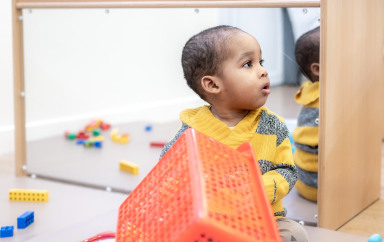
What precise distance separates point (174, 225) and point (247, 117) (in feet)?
1.39

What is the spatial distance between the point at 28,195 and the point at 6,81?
950mm

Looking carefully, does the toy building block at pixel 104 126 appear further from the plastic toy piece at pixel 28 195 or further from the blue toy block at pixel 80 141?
the plastic toy piece at pixel 28 195

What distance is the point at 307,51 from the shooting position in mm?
1410

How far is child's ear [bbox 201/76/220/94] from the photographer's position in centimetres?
116

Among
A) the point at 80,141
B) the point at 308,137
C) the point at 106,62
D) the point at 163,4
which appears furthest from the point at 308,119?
the point at 80,141

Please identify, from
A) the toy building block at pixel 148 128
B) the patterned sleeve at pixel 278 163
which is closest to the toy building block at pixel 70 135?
the toy building block at pixel 148 128

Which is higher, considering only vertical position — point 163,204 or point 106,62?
point 106,62

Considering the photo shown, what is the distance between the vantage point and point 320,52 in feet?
4.18

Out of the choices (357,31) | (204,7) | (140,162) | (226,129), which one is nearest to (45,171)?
(140,162)

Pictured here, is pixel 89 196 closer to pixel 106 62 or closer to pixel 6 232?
pixel 6 232

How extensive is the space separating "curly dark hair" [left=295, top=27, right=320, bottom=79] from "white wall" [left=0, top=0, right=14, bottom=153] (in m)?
1.40

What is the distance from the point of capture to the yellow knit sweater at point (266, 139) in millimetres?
1124

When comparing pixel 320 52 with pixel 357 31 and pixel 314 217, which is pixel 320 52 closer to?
pixel 357 31

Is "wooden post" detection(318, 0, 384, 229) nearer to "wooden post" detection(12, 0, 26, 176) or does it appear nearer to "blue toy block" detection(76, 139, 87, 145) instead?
"wooden post" detection(12, 0, 26, 176)
